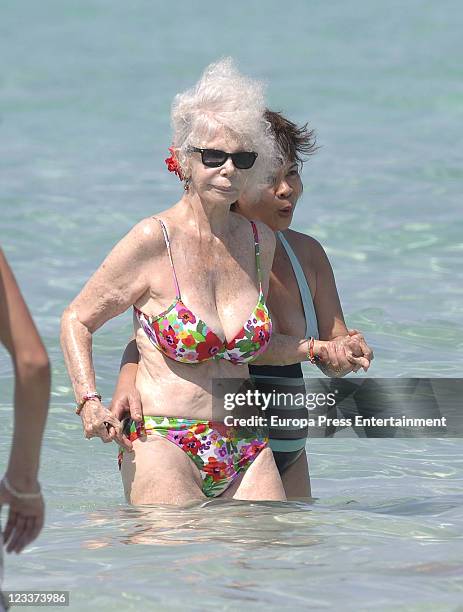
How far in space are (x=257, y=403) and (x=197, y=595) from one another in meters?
1.14

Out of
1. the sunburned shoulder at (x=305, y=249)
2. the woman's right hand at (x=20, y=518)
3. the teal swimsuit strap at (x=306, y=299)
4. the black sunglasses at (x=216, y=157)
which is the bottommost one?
the woman's right hand at (x=20, y=518)

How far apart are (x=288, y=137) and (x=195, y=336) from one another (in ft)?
3.34

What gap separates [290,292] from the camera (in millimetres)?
5367

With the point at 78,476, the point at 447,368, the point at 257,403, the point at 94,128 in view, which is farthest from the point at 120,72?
the point at 257,403

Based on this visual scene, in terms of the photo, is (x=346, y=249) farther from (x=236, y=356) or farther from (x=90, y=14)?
(x=90, y=14)

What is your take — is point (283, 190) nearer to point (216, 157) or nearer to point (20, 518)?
point (216, 157)

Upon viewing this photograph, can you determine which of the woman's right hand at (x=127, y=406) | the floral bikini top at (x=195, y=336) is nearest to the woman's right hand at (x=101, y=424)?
the woman's right hand at (x=127, y=406)

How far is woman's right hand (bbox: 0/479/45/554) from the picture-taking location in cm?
308

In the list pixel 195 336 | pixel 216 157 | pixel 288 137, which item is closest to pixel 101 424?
pixel 195 336

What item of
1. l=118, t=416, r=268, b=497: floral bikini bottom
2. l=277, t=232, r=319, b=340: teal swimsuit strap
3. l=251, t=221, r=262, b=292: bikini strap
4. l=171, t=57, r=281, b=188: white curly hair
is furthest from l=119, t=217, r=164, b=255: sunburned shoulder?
l=277, t=232, r=319, b=340: teal swimsuit strap

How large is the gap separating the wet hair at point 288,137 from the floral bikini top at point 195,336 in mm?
682

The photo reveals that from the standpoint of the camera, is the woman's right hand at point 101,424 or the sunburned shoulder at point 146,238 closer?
the woman's right hand at point 101,424

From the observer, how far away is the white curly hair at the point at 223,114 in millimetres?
4836

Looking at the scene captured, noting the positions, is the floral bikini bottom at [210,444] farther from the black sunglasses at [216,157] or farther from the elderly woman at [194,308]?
the black sunglasses at [216,157]
